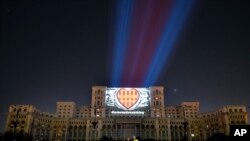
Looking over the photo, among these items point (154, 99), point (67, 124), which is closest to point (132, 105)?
point (154, 99)

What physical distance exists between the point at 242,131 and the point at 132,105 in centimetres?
12202

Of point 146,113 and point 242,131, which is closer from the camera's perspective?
point 242,131

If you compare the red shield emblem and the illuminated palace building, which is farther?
the red shield emblem

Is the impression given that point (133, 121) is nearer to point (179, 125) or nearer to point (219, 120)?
point (179, 125)

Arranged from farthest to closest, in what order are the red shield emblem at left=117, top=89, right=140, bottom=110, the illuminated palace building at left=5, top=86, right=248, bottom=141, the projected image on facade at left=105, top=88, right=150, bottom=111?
the projected image on facade at left=105, top=88, right=150, bottom=111 → the red shield emblem at left=117, top=89, right=140, bottom=110 → the illuminated palace building at left=5, top=86, right=248, bottom=141

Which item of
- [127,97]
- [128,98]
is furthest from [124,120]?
[127,97]

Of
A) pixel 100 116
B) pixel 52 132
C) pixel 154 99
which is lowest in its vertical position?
pixel 52 132

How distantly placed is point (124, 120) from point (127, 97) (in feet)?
51.2

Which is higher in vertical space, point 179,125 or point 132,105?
point 132,105

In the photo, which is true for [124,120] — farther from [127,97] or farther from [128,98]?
[127,97]

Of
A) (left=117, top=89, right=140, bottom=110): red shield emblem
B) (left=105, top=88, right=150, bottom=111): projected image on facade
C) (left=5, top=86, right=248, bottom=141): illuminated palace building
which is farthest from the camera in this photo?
(left=105, top=88, right=150, bottom=111): projected image on facade

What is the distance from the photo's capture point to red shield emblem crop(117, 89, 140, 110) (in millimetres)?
152750

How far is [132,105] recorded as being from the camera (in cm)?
15275

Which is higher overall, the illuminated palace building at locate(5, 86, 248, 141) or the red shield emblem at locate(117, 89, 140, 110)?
the red shield emblem at locate(117, 89, 140, 110)
